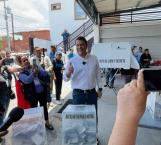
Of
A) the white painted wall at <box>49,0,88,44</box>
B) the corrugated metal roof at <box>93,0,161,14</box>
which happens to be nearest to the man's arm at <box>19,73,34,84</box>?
the corrugated metal roof at <box>93,0,161,14</box>

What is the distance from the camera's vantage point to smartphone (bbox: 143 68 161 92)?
64 cm

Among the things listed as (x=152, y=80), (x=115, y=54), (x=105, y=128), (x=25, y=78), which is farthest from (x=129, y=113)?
(x=115, y=54)

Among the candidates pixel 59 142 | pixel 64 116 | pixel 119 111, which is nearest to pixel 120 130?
pixel 119 111

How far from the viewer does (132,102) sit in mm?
595

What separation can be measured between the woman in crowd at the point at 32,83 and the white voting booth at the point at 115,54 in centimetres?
214

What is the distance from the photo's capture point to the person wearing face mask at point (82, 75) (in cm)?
344

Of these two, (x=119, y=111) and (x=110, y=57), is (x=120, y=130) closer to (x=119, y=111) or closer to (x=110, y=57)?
(x=119, y=111)

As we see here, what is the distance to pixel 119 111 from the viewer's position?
2.01ft

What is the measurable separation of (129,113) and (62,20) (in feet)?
59.8

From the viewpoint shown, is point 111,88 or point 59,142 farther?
point 111,88

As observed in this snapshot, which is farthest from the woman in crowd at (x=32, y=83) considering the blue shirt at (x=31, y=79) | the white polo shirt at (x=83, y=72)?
the white polo shirt at (x=83, y=72)

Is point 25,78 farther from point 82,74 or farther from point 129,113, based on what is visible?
point 129,113

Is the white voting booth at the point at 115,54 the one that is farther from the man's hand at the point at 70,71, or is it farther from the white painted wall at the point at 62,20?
the white painted wall at the point at 62,20

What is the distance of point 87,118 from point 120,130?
2614mm
